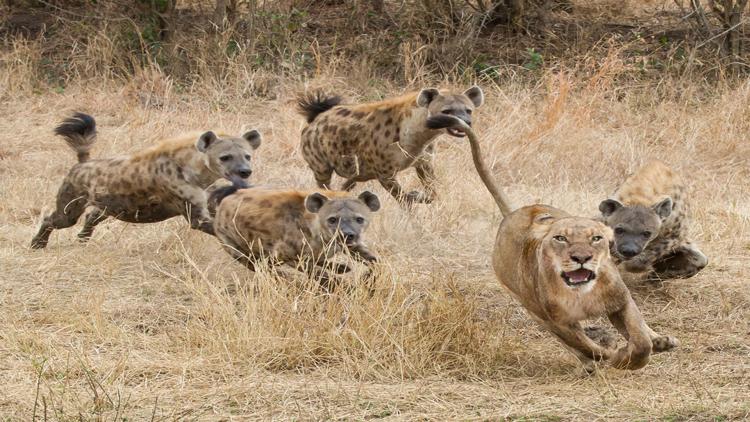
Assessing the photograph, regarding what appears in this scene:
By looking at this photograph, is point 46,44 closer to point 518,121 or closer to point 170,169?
point 518,121

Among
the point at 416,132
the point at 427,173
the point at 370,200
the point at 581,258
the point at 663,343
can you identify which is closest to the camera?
the point at 581,258

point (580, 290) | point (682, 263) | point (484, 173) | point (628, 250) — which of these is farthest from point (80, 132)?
point (580, 290)

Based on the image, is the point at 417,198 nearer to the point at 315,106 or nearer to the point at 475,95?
the point at 475,95

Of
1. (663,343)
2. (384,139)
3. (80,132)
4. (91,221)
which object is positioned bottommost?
(91,221)

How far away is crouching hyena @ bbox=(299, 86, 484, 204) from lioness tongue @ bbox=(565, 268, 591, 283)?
122 inches

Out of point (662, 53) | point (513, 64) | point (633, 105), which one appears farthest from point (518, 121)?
point (662, 53)

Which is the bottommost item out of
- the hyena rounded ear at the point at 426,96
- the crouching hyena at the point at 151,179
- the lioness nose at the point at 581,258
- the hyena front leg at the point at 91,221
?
the hyena front leg at the point at 91,221

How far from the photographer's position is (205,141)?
23.5ft

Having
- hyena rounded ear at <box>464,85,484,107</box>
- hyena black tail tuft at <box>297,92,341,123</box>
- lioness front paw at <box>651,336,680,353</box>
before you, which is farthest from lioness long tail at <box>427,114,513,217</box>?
hyena black tail tuft at <box>297,92,341,123</box>

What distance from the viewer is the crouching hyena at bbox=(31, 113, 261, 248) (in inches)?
281

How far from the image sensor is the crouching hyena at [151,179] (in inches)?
281

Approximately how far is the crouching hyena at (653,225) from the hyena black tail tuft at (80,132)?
125 inches

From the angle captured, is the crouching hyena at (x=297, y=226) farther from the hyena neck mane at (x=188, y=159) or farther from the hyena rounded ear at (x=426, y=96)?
the hyena rounded ear at (x=426, y=96)

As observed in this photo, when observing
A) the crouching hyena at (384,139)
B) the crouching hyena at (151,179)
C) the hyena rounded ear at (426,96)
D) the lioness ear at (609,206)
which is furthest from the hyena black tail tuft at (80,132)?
the lioness ear at (609,206)
